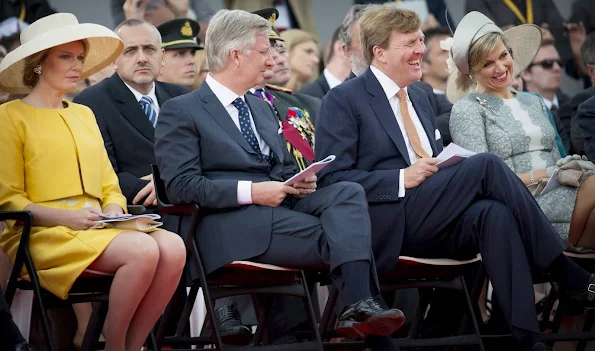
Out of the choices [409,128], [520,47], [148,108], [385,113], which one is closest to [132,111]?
[148,108]

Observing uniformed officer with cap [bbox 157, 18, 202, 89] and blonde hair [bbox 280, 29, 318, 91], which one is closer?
uniformed officer with cap [bbox 157, 18, 202, 89]

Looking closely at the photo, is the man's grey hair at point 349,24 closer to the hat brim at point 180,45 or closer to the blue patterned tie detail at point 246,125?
the hat brim at point 180,45

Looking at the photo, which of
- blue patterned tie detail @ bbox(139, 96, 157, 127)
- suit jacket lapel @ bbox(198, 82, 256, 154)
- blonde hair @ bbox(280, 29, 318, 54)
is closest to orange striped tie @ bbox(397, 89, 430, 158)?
suit jacket lapel @ bbox(198, 82, 256, 154)

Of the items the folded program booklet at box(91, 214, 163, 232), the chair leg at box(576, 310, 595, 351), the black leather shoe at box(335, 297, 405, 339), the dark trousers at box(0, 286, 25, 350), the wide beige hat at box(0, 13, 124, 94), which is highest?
the wide beige hat at box(0, 13, 124, 94)

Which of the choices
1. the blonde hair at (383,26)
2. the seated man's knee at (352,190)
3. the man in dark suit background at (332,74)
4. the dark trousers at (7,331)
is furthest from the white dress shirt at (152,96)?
the dark trousers at (7,331)

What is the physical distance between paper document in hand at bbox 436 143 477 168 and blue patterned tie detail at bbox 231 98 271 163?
813mm

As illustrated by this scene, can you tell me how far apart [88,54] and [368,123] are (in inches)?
54.4

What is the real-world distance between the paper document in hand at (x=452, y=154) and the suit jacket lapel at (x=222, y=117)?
86 cm

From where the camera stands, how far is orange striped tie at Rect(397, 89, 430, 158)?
206 inches

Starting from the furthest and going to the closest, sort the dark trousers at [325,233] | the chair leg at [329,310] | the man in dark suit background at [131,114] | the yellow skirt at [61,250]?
1. the man in dark suit background at [131,114]
2. the chair leg at [329,310]
3. the dark trousers at [325,233]
4. the yellow skirt at [61,250]

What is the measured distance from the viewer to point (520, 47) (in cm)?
668

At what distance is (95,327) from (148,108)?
67.4 inches

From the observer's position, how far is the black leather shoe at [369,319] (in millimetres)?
4242

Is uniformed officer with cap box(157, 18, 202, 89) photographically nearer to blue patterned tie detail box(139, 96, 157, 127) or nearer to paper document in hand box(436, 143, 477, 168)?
blue patterned tie detail box(139, 96, 157, 127)
